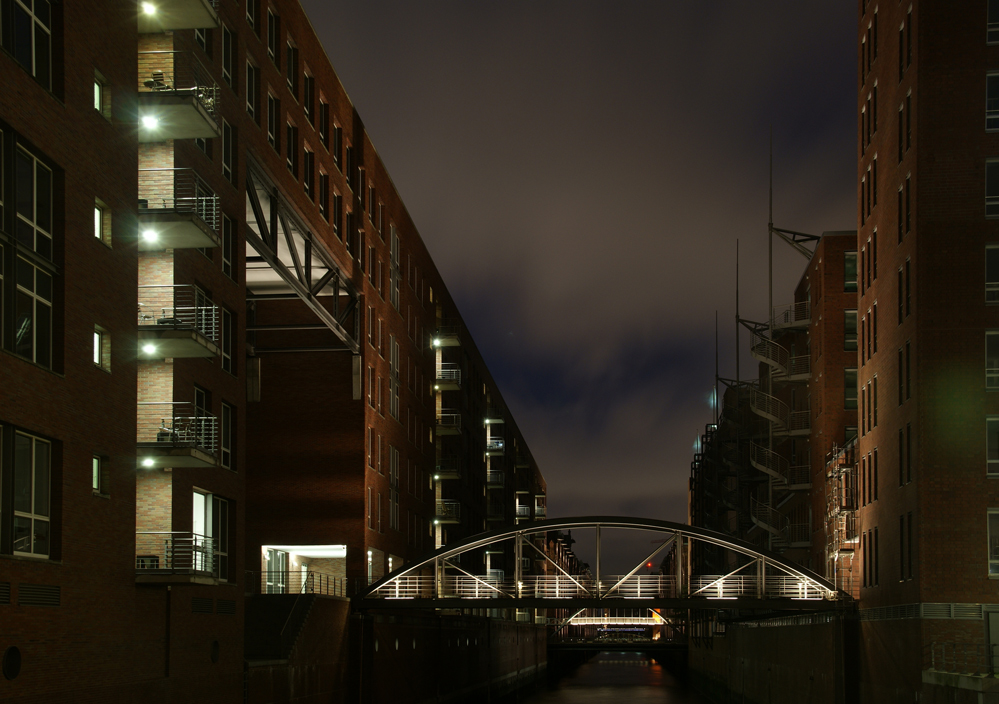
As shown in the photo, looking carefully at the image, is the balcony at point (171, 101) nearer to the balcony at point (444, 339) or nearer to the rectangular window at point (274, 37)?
the rectangular window at point (274, 37)

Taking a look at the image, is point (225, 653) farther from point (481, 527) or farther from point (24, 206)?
point (481, 527)

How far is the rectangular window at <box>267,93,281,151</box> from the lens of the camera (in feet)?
122

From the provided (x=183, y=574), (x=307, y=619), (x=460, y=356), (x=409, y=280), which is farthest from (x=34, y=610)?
(x=460, y=356)

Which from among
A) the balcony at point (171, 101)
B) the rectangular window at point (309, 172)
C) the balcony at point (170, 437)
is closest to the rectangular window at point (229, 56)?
the balcony at point (171, 101)

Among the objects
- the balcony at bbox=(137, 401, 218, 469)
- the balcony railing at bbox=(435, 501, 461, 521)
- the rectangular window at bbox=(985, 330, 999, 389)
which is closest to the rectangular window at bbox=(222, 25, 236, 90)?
the balcony at bbox=(137, 401, 218, 469)

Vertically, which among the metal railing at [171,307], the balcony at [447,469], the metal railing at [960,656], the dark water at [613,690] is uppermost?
the metal railing at [171,307]

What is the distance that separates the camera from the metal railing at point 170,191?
26.7m

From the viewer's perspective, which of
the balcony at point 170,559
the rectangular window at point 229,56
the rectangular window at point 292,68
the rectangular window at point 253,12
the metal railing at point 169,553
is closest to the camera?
the balcony at point 170,559

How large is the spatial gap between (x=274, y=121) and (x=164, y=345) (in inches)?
519

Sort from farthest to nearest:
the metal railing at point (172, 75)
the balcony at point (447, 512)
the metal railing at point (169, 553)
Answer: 1. the balcony at point (447, 512)
2. the metal railing at point (172, 75)
3. the metal railing at point (169, 553)

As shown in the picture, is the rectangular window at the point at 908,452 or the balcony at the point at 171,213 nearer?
the balcony at the point at 171,213

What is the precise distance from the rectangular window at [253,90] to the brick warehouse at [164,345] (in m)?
0.13

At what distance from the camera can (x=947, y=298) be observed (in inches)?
1337

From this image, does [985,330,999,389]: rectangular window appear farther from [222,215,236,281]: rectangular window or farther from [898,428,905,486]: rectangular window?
[222,215,236,281]: rectangular window
